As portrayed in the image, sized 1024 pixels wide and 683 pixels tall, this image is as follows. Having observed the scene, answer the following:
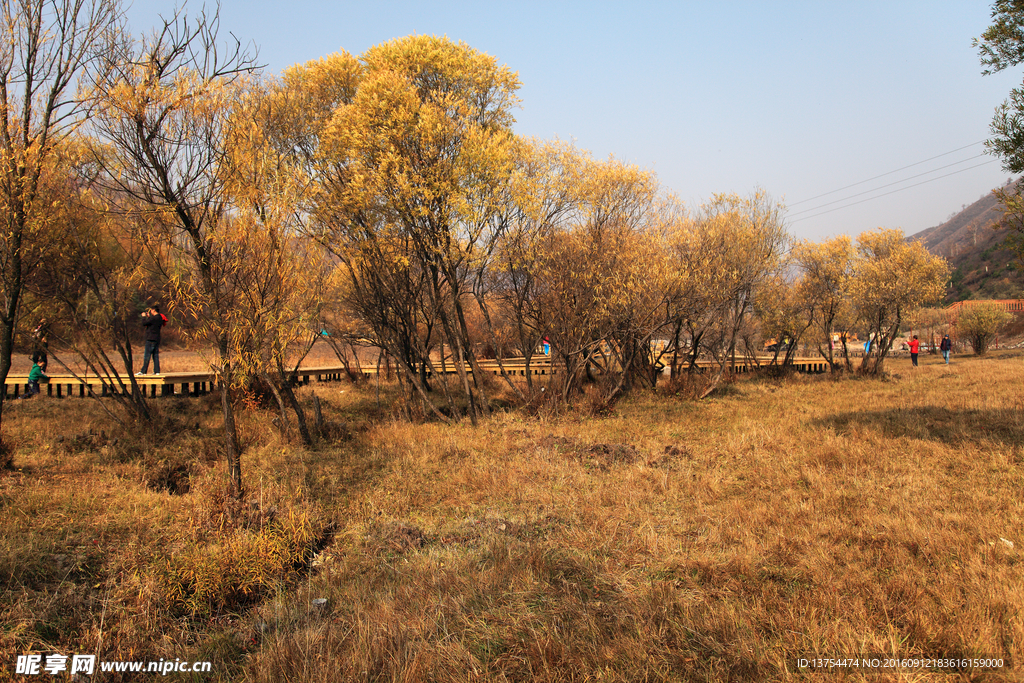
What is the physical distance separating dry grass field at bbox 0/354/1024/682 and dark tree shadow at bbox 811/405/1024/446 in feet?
0.30

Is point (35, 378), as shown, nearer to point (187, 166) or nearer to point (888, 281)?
point (187, 166)

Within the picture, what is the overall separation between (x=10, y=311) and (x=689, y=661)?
8.18 meters

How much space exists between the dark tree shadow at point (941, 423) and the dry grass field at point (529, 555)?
0.30 ft

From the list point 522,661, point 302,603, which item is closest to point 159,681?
point 302,603

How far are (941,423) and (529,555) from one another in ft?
27.8

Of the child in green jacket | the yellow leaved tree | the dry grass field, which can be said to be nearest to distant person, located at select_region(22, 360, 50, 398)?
the child in green jacket

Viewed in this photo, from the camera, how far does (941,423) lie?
9.45 meters

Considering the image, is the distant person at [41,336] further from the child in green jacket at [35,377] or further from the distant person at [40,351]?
the child in green jacket at [35,377]

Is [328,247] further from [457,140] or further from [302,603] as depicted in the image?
[302,603]

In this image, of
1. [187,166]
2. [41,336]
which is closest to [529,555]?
[187,166]

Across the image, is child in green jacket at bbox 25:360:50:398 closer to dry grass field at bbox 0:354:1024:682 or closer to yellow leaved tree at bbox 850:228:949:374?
dry grass field at bbox 0:354:1024:682

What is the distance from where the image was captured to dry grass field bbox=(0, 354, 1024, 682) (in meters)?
3.32

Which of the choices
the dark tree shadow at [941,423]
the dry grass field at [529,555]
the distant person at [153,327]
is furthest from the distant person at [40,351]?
the dark tree shadow at [941,423]

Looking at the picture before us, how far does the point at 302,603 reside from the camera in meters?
4.30
